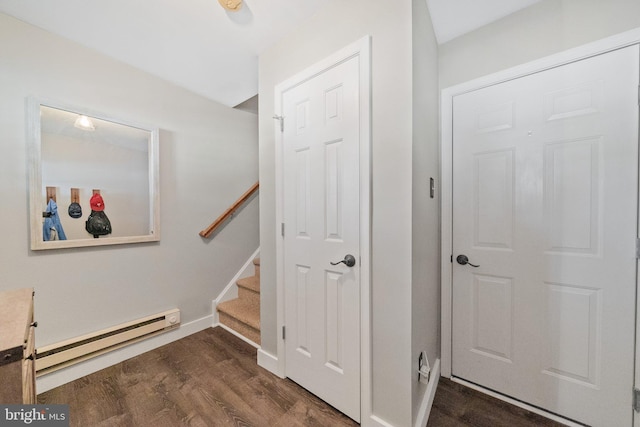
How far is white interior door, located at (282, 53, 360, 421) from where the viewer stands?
4.35 feet

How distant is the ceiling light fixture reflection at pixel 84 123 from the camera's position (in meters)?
1.70

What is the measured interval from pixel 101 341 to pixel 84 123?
1600mm

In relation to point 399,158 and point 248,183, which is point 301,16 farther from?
point 248,183

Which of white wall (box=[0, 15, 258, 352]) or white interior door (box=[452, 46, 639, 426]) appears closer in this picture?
white interior door (box=[452, 46, 639, 426])

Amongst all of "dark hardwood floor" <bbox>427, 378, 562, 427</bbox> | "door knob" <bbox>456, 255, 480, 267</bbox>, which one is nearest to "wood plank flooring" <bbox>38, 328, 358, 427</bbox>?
"dark hardwood floor" <bbox>427, 378, 562, 427</bbox>

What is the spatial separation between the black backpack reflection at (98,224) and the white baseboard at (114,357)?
91 cm

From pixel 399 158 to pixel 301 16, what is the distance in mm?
1153

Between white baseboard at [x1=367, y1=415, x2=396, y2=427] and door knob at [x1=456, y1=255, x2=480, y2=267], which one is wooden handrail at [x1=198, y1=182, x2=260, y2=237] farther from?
door knob at [x1=456, y1=255, x2=480, y2=267]

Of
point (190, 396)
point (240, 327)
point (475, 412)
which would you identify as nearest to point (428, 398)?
point (475, 412)

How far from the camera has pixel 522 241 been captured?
1434 mm

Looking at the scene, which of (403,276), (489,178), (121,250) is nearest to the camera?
(403,276)

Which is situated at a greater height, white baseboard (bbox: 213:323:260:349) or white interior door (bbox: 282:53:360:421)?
white interior door (bbox: 282:53:360:421)

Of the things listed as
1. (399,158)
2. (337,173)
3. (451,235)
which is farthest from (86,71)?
(451,235)

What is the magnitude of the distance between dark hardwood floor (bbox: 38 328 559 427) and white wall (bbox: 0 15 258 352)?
1.43ft
